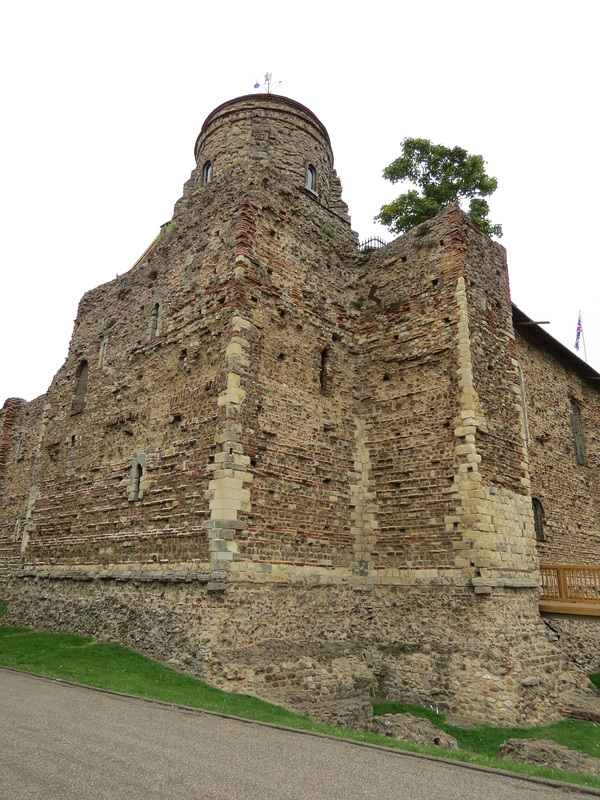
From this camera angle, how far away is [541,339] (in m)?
19.4

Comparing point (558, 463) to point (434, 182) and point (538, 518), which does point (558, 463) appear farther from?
point (434, 182)

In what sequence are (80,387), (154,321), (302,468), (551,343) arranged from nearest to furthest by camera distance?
1. (302,468)
2. (154,321)
3. (80,387)
4. (551,343)

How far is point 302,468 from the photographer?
13.6m

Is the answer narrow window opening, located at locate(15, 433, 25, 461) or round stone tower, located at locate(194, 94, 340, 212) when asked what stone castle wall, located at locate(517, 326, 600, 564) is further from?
narrow window opening, located at locate(15, 433, 25, 461)

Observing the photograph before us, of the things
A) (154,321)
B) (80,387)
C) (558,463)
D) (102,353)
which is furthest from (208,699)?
(558,463)

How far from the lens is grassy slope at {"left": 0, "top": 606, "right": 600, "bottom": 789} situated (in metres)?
7.98

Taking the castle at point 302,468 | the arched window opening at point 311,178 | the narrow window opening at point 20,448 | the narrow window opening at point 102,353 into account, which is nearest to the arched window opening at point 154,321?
the castle at point 302,468

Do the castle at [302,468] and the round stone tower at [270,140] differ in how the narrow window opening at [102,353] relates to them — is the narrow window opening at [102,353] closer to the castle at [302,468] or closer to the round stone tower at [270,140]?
the castle at [302,468]

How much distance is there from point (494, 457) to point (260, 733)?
8102mm

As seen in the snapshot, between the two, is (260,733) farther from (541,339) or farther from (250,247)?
(541,339)

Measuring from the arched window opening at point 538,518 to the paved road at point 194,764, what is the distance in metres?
12.0

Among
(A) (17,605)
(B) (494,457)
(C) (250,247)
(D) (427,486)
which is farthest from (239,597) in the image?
(A) (17,605)

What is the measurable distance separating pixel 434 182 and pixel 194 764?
74.1 feet

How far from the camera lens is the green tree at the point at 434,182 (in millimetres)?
23078
